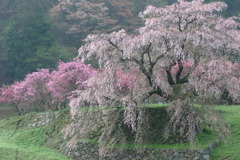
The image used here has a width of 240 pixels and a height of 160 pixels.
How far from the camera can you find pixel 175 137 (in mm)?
9625

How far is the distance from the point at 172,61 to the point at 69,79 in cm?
670

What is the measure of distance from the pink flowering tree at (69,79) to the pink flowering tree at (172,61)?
5.04 metres

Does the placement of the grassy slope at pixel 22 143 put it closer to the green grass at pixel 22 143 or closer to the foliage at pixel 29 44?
the green grass at pixel 22 143

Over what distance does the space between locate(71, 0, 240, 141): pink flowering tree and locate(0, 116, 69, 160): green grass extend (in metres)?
2.14

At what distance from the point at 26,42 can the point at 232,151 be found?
20.9 meters

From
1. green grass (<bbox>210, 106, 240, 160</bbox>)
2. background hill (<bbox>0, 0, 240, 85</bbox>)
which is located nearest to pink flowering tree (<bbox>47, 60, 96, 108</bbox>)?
green grass (<bbox>210, 106, 240, 160</bbox>)

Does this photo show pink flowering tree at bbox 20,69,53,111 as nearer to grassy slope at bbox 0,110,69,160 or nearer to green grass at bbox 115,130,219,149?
grassy slope at bbox 0,110,69,160

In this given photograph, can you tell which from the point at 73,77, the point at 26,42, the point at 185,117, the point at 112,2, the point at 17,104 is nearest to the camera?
the point at 185,117

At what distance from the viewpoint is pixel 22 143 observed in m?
12.4

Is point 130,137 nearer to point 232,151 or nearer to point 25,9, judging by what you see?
point 232,151

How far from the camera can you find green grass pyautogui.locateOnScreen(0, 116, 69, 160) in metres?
10.4

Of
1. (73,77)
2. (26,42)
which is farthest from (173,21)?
(26,42)

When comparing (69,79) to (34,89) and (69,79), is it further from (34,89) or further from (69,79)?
(34,89)

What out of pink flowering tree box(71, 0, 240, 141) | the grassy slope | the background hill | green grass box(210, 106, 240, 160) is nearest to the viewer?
pink flowering tree box(71, 0, 240, 141)
